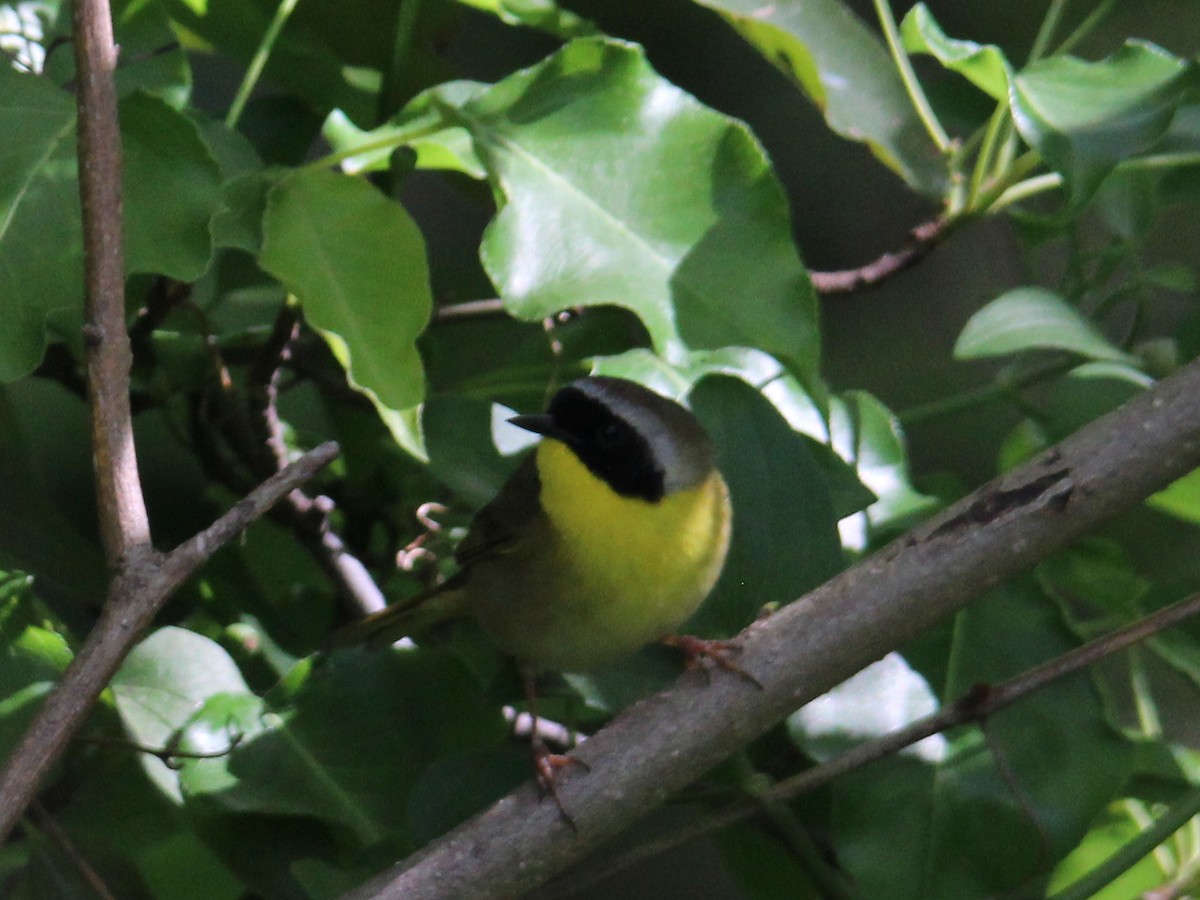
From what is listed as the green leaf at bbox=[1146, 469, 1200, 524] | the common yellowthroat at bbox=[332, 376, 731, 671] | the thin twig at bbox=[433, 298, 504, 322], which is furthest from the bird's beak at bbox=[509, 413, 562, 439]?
the green leaf at bbox=[1146, 469, 1200, 524]

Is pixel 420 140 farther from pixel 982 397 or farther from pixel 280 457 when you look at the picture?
pixel 982 397

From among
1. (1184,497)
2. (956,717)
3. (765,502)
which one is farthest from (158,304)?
(1184,497)

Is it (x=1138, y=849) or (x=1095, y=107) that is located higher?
(x=1095, y=107)

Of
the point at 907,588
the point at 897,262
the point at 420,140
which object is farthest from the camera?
the point at 897,262

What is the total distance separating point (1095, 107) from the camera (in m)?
1.40

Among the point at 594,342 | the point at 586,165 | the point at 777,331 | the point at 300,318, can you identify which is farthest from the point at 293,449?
the point at 777,331

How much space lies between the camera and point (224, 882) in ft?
5.34

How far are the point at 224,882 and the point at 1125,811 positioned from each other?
1.02 m

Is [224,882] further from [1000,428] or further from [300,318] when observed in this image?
[1000,428]

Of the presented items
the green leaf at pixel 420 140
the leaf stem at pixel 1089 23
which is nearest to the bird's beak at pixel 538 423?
the green leaf at pixel 420 140

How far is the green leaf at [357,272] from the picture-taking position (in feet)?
4.35

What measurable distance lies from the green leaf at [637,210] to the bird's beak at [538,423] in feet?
0.89

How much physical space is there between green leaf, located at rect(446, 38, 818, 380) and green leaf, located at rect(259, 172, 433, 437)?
101 millimetres

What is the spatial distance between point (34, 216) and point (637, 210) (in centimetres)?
55
